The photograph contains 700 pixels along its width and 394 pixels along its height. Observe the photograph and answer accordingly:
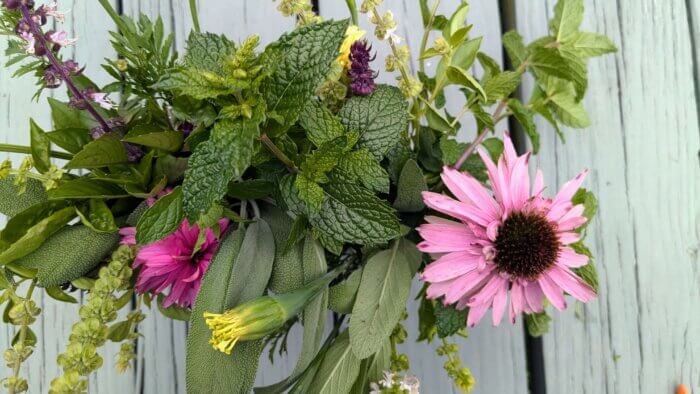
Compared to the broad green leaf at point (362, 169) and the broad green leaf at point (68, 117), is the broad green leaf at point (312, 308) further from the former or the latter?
the broad green leaf at point (68, 117)

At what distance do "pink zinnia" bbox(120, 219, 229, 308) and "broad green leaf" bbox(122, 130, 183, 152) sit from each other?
→ 5cm

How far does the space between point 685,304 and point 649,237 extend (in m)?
0.07

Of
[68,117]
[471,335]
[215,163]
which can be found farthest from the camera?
[471,335]

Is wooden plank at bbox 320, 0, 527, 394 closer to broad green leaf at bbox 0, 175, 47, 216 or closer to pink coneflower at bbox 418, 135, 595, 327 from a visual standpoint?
pink coneflower at bbox 418, 135, 595, 327

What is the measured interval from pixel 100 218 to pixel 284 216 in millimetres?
109

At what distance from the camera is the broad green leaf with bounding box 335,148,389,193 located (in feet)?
1.01

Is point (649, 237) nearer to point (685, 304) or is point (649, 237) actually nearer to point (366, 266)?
point (685, 304)

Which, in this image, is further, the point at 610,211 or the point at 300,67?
the point at 610,211

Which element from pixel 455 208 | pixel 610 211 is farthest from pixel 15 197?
pixel 610 211

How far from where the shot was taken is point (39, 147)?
12.5 inches

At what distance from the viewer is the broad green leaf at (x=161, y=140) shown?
12.2 inches

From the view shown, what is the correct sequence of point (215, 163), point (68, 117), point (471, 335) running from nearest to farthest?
point (215, 163)
point (68, 117)
point (471, 335)

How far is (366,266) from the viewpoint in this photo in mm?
350

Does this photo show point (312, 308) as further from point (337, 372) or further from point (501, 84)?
point (501, 84)
